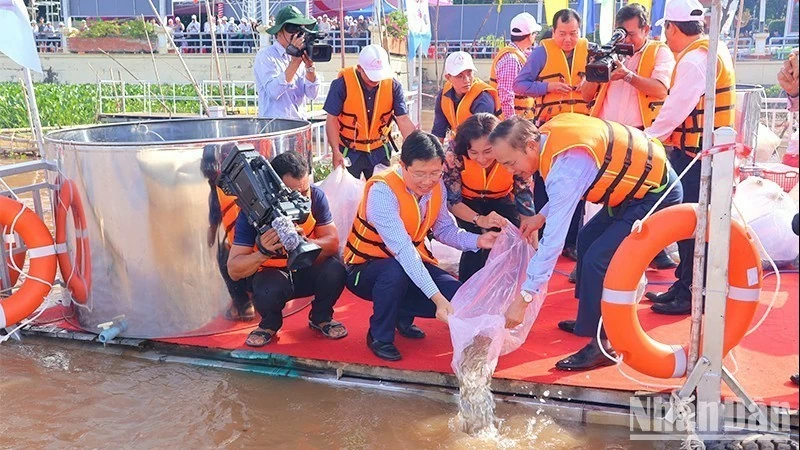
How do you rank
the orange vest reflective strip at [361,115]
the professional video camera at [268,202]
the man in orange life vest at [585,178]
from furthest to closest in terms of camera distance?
1. the orange vest reflective strip at [361,115]
2. the professional video camera at [268,202]
3. the man in orange life vest at [585,178]

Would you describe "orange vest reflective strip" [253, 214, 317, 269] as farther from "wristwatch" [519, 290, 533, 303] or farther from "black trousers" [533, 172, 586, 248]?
"black trousers" [533, 172, 586, 248]

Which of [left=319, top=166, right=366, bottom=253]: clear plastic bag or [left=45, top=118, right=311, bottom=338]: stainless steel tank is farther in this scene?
Answer: [left=319, top=166, right=366, bottom=253]: clear plastic bag

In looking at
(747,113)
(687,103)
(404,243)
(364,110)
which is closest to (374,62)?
(364,110)

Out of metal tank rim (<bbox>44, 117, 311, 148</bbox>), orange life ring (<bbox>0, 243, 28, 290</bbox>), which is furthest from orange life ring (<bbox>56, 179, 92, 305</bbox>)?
orange life ring (<bbox>0, 243, 28, 290</bbox>)

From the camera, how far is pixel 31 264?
4.03 meters

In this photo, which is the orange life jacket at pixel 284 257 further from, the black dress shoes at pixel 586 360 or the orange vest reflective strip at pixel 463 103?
the black dress shoes at pixel 586 360

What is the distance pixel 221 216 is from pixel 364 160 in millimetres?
1472

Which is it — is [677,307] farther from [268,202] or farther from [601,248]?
[268,202]

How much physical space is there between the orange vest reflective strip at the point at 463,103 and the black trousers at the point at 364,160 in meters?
0.55

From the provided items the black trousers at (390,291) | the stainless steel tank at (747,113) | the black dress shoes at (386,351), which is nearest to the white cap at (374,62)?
the black trousers at (390,291)

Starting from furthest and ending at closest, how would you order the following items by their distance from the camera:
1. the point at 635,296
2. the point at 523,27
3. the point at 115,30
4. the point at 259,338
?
the point at 115,30 → the point at 523,27 → the point at 259,338 → the point at 635,296

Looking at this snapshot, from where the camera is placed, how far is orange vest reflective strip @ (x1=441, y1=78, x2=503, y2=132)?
4715 mm

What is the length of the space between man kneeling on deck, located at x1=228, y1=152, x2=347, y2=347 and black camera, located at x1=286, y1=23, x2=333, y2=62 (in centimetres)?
145

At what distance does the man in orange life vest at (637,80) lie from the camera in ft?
14.4
